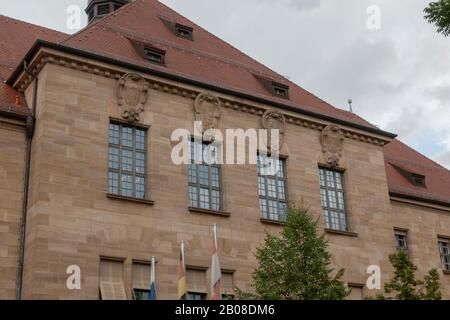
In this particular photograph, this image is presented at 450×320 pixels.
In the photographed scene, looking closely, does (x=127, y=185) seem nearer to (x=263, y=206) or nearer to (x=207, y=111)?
(x=207, y=111)

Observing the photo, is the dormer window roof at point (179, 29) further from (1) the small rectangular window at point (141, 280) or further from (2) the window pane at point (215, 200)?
(1) the small rectangular window at point (141, 280)

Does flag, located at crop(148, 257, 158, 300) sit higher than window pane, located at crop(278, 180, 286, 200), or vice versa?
window pane, located at crop(278, 180, 286, 200)

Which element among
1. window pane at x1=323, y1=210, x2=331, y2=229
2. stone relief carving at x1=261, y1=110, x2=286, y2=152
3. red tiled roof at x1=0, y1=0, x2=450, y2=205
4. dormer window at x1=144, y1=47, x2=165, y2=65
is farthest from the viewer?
window pane at x1=323, y1=210, x2=331, y2=229

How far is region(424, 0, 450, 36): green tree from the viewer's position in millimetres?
14086

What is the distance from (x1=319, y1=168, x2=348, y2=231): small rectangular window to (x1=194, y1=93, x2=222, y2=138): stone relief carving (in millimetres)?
4796

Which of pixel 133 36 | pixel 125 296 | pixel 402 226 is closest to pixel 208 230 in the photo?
pixel 125 296

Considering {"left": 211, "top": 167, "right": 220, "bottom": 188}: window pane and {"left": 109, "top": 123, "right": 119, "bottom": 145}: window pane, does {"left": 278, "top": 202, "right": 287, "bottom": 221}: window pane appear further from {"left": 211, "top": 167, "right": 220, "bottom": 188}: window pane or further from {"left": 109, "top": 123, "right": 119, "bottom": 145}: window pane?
{"left": 109, "top": 123, "right": 119, "bottom": 145}: window pane

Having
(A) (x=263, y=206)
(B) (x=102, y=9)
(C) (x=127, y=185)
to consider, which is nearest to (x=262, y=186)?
(A) (x=263, y=206)

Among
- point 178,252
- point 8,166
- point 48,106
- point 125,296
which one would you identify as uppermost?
point 48,106

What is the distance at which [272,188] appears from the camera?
1001 inches

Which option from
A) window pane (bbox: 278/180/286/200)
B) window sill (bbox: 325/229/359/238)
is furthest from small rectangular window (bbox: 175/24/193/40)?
window sill (bbox: 325/229/359/238)

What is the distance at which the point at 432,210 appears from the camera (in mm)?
32875
